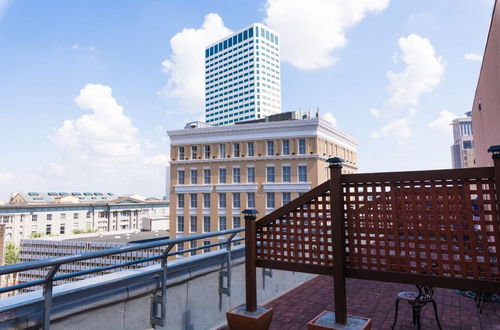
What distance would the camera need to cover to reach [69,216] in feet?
290

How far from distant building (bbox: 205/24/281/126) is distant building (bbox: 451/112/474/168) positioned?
82314 millimetres

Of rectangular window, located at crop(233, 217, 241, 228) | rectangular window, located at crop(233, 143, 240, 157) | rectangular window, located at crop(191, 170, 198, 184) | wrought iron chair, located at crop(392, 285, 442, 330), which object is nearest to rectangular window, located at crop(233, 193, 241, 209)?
rectangular window, located at crop(233, 217, 241, 228)

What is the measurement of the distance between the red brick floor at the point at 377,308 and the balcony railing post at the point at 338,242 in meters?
1.59

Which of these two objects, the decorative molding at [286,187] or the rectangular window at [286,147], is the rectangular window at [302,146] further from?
the decorative molding at [286,187]

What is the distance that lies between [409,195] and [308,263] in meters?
1.62

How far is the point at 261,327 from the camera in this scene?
4.66 metres

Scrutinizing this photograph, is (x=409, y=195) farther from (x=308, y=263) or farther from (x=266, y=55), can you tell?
(x=266, y=55)

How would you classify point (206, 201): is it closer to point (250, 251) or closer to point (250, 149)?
point (250, 149)

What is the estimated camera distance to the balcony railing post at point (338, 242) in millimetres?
4223

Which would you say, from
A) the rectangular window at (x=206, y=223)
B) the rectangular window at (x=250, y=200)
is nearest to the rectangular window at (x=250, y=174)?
the rectangular window at (x=250, y=200)

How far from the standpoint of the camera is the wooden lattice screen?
A: 3578mm

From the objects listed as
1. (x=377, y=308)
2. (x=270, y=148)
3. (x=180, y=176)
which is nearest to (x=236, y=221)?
(x=270, y=148)

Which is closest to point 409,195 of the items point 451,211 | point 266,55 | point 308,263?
point 451,211

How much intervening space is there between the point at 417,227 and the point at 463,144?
5090 inches
